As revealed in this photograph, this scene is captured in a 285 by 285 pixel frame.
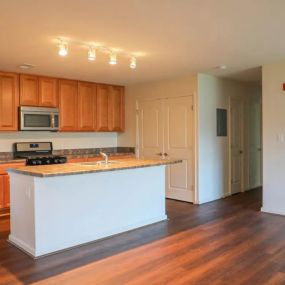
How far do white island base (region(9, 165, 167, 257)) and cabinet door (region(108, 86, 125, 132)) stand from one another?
2458 millimetres

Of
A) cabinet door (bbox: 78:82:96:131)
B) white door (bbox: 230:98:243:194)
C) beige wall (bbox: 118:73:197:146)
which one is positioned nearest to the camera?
beige wall (bbox: 118:73:197:146)

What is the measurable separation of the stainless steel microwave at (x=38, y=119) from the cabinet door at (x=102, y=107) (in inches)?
35.6

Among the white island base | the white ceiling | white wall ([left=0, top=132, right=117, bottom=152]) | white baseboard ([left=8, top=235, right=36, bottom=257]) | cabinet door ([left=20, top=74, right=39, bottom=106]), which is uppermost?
the white ceiling

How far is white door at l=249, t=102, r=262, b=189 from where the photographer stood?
650 cm

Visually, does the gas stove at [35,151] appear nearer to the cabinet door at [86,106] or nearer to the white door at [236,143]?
the cabinet door at [86,106]

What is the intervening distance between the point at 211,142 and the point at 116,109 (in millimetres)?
2084

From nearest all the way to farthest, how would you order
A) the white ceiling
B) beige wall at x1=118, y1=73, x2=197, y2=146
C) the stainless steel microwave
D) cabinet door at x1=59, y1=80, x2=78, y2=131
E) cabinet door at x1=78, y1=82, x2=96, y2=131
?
the white ceiling → the stainless steel microwave → beige wall at x1=118, y1=73, x2=197, y2=146 → cabinet door at x1=59, y1=80, x2=78, y2=131 → cabinet door at x1=78, y1=82, x2=96, y2=131

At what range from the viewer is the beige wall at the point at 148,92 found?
5293 millimetres

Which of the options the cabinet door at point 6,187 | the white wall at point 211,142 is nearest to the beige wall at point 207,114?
the white wall at point 211,142

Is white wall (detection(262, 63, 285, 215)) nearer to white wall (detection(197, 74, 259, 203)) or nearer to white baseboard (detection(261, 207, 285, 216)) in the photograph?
white baseboard (detection(261, 207, 285, 216))

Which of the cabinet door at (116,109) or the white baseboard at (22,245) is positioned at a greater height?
the cabinet door at (116,109)

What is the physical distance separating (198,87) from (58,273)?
11.9 feet

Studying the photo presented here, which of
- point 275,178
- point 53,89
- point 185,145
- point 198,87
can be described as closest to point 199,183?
point 185,145

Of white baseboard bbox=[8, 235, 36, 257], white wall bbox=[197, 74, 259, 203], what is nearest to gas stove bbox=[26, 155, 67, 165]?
white baseboard bbox=[8, 235, 36, 257]
